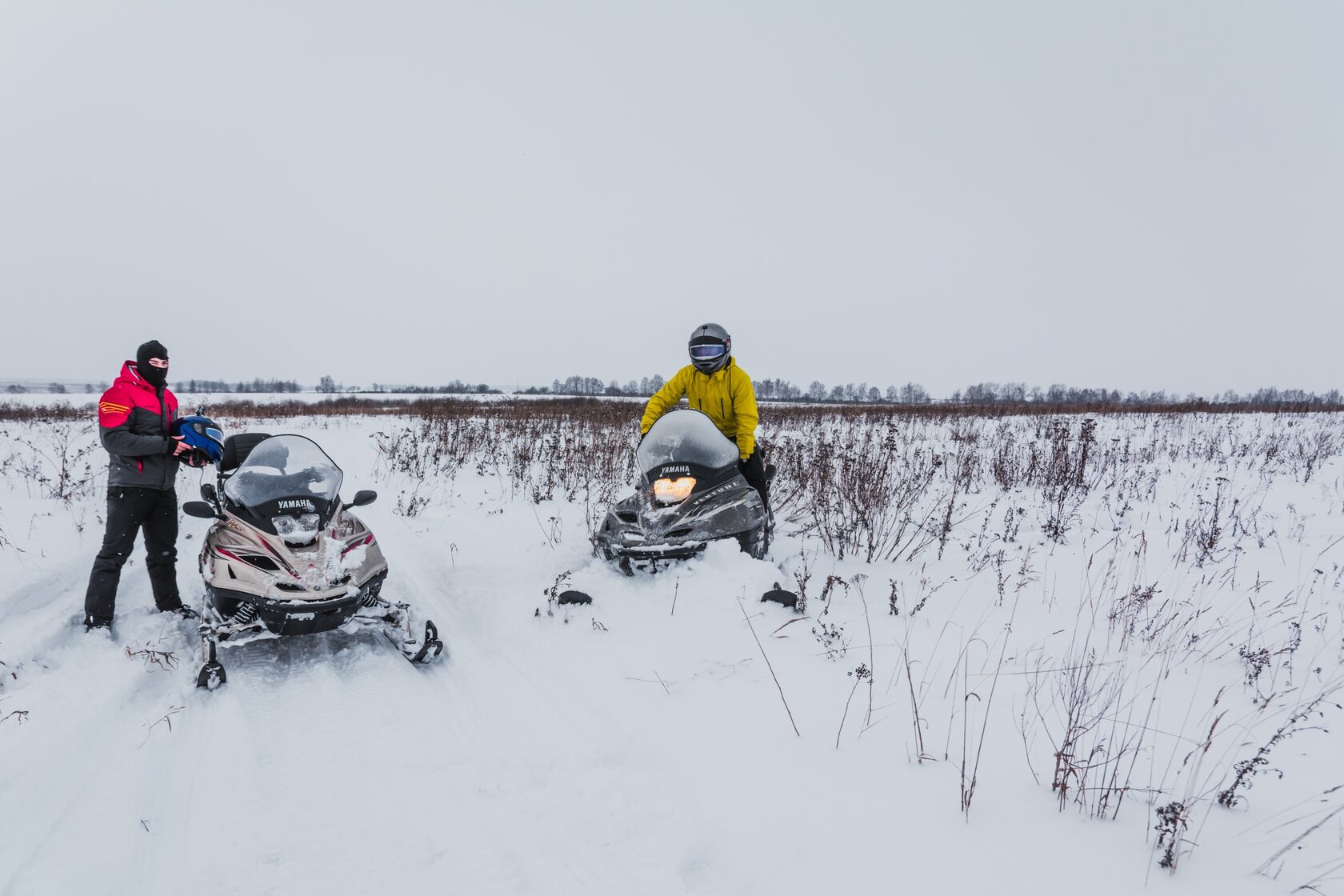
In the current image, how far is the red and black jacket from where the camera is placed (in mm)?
4605

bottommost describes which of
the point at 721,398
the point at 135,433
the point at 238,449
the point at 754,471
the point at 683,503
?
the point at 683,503

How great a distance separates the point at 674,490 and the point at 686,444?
1.58 ft

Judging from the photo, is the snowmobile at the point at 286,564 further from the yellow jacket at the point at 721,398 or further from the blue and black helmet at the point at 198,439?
the yellow jacket at the point at 721,398

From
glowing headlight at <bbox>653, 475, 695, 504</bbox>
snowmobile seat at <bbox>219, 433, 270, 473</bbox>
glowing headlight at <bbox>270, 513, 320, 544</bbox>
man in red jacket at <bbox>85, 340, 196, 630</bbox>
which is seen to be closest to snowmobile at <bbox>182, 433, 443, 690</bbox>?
glowing headlight at <bbox>270, 513, 320, 544</bbox>

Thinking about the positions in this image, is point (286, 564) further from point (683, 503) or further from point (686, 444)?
point (686, 444)

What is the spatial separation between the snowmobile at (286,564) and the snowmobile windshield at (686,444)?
2.42 meters

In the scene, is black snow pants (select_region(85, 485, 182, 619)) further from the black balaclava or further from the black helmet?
the black helmet

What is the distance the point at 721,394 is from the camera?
625 cm

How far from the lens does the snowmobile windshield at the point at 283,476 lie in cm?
433

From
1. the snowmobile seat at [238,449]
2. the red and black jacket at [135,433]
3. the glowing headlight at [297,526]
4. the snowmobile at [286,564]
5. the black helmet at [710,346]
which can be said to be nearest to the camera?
the snowmobile at [286,564]

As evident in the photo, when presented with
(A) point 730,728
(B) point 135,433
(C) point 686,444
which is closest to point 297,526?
(B) point 135,433

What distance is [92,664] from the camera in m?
3.99

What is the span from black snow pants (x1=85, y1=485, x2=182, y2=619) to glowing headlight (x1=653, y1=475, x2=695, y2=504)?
4295 mm

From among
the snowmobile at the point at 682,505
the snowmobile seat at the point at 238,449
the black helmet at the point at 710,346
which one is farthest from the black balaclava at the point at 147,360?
the black helmet at the point at 710,346
